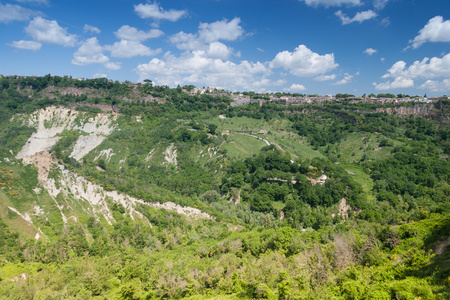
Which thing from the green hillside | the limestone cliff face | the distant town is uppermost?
the distant town

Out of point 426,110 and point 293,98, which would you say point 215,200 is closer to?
point 426,110

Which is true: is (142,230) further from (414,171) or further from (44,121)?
(44,121)

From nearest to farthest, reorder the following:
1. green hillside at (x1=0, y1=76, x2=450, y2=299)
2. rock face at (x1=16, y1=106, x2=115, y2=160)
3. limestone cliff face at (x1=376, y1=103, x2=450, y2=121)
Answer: green hillside at (x1=0, y1=76, x2=450, y2=299)
rock face at (x1=16, y1=106, x2=115, y2=160)
limestone cliff face at (x1=376, y1=103, x2=450, y2=121)

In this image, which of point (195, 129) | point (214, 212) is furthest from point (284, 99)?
point (214, 212)

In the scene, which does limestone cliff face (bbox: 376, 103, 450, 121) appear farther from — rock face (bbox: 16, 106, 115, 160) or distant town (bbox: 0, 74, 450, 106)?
rock face (bbox: 16, 106, 115, 160)

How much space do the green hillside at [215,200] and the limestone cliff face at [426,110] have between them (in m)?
3.50

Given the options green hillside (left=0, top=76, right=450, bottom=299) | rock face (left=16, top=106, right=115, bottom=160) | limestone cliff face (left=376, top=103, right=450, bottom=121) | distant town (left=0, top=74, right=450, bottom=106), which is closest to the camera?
green hillside (left=0, top=76, right=450, bottom=299)

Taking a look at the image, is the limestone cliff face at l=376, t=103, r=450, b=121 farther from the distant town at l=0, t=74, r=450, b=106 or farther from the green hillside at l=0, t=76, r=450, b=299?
the distant town at l=0, t=74, r=450, b=106

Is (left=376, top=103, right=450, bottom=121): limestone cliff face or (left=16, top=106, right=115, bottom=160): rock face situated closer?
(left=16, top=106, right=115, bottom=160): rock face

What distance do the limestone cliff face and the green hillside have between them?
3.50 metres

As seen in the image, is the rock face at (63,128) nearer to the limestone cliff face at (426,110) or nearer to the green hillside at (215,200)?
the green hillside at (215,200)

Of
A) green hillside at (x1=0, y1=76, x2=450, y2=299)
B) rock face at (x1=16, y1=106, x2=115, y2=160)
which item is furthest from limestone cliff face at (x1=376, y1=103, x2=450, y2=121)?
rock face at (x1=16, y1=106, x2=115, y2=160)

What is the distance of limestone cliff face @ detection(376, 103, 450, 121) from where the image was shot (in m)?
99.8

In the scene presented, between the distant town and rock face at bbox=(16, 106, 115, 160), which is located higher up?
the distant town
